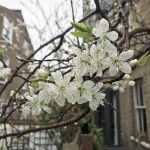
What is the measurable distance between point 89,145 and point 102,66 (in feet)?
15.4

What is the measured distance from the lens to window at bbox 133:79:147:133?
7891 millimetres

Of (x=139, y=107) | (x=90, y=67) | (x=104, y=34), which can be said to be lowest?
(x=90, y=67)

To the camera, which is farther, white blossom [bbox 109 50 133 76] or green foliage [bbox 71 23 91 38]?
green foliage [bbox 71 23 91 38]

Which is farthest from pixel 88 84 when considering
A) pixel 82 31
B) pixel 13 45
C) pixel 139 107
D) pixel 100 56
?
pixel 13 45

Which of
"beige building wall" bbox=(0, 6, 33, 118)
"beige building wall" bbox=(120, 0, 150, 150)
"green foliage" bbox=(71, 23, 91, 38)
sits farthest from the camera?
"beige building wall" bbox=(0, 6, 33, 118)

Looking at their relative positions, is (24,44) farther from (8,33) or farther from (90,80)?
(90,80)

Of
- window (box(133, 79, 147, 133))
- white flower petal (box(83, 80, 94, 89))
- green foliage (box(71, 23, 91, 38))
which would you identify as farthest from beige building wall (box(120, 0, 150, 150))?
white flower petal (box(83, 80, 94, 89))

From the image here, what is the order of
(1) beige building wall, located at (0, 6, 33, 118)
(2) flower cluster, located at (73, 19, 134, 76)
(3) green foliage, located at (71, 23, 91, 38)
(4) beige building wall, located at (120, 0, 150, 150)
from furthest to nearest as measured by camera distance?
1. (1) beige building wall, located at (0, 6, 33, 118)
2. (4) beige building wall, located at (120, 0, 150, 150)
3. (3) green foliage, located at (71, 23, 91, 38)
4. (2) flower cluster, located at (73, 19, 134, 76)

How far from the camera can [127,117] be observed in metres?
9.43

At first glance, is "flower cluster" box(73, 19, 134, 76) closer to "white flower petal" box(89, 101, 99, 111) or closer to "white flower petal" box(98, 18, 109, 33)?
"white flower petal" box(98, 18, 109, 33)

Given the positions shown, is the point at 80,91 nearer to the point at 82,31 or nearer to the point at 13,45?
the point at 82,31

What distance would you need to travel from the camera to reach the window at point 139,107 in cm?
789

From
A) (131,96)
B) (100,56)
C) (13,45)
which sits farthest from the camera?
(13,45)

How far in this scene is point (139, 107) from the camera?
8062 mm
